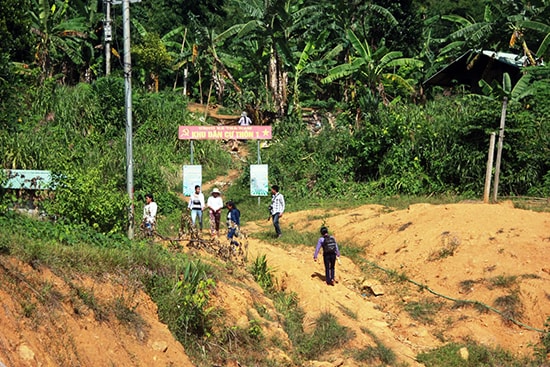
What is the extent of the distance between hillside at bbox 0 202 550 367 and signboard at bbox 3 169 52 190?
4.10 m

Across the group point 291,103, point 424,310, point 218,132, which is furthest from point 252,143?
point 424,310

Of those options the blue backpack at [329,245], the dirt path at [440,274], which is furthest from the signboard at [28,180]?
the blue backpack at [329,245]

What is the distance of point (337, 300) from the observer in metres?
14.1

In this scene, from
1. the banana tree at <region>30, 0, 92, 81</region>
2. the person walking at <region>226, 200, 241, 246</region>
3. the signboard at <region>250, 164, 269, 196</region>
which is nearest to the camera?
the person walking at <region>226, 200, 241, 246</region>

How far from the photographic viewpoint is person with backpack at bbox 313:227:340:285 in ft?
47.1

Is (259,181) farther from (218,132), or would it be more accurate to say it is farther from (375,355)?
(375,355)

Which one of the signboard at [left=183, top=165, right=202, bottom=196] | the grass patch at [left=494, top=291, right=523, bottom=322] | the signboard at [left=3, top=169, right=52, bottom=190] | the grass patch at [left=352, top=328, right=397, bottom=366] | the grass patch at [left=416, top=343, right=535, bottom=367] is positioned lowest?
the grass patch at [left=416, top=343, right=535, bottom=367]

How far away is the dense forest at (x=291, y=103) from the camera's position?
22.2 metres

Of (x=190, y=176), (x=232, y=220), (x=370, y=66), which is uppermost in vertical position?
(x=370, y=66)

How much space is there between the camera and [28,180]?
14.5m

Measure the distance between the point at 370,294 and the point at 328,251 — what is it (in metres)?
1.39

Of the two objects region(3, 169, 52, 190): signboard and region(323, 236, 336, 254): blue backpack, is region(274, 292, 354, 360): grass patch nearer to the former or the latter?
region(323, 236, 336, 254): blue backpack

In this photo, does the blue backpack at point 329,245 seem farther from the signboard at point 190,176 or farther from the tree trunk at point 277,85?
the tree trunk at point 277,85

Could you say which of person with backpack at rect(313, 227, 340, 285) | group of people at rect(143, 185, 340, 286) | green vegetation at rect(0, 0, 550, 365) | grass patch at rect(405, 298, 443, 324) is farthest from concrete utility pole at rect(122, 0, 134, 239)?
grass patch at rect(405, 298, 443, 324)
